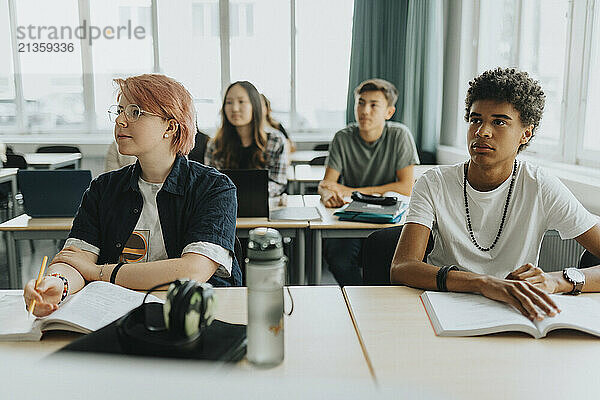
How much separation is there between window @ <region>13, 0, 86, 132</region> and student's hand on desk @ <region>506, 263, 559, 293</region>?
6.57 m

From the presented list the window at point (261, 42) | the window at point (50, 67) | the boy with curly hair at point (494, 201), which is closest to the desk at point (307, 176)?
the boy with curly hair at point (494, 201)

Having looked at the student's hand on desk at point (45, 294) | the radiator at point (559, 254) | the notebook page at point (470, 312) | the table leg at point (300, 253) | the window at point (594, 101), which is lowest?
the radiator at point (559, 254)

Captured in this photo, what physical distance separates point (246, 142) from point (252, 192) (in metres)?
0.86

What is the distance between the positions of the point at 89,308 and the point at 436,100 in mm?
5003

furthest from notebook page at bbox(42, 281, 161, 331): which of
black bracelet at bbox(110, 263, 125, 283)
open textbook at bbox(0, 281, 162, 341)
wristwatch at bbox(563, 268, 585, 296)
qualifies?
wristwatch at bbox(563, 268, 585, 296)

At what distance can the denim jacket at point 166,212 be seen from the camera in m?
1.79

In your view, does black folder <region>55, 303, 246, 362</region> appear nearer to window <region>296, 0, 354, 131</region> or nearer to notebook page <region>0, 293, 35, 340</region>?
notebook page <region>0, 293, 35, 340</region>

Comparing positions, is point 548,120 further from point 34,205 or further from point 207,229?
point 34,205

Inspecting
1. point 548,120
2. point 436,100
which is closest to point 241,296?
point 548,120

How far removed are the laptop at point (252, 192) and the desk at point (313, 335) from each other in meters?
1.11

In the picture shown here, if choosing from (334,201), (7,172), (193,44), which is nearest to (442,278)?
(334,201)

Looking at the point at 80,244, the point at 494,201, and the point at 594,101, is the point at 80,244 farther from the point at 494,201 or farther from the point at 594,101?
the point at 594,101

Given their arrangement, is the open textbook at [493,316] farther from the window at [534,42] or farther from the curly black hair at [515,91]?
the window at [534,42]

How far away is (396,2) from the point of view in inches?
247
